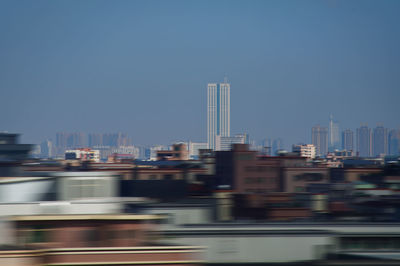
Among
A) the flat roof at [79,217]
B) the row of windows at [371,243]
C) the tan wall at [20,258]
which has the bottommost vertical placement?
the row of windows at [371,243]

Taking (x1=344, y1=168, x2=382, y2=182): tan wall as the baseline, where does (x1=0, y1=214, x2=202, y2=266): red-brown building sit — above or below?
above

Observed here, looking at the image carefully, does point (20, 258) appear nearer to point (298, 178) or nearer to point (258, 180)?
point (258, 180)

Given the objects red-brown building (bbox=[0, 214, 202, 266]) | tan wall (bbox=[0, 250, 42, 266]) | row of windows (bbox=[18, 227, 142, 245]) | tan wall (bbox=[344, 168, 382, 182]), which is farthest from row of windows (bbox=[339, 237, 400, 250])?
tan wall (bbox=[344, 168, 382, 182])

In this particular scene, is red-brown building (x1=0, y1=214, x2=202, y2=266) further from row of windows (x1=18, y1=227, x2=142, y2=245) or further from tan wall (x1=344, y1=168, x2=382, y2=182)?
tan wall (x1=344, y1=168, x2=382, y2=182)

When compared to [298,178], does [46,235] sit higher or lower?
higher

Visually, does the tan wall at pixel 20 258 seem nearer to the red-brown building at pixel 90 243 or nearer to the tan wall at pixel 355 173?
the red-brown building at pixel 90 243

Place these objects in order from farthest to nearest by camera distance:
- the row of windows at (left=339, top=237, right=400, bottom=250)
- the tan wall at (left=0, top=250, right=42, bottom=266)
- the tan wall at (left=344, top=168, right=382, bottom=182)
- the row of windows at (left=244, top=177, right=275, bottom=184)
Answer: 1. the tan wall at (left=344, top=168, right=382, bottom=182)
2. the row of windows at (left=244, top=177, right=275, bottom=184)
3. the row of windows at (left=339, top=237, right=400, bottom=250)
4. the tan wall at (left=0, top=250, right=42, bottom=266)

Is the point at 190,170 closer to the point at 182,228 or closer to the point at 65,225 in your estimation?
the point at 182,228

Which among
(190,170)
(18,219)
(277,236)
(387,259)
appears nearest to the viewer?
(18,219)

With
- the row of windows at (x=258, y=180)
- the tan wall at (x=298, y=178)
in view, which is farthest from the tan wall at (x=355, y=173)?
the row of windows at (x=258, y=180)

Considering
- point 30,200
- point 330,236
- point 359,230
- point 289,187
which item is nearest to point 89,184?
point 30,200

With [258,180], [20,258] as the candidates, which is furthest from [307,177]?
[20,258]
